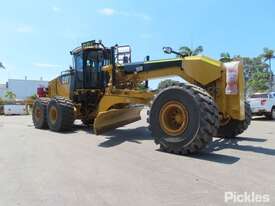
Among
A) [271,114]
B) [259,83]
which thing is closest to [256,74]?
[259,83]

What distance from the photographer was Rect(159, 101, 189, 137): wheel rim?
8.69 m

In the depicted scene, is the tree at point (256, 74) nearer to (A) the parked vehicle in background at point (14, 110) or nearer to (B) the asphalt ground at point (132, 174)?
(A) the parked vehicle in background at point (14, 110)

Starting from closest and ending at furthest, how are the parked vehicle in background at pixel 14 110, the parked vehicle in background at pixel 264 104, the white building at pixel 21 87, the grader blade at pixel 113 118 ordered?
the grader blade at pixel 113 118, the parked vehicle in background at pixel 264 104, the parked vehicle in background at pixel 14 110, the white building at pixel 21 87

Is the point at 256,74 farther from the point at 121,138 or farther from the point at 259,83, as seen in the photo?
the point at 121,138

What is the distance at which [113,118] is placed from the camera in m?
12.4

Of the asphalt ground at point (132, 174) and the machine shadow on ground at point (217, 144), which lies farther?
the machine shadow on ground at point (217, 144)

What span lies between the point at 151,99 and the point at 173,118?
2341 millimetres

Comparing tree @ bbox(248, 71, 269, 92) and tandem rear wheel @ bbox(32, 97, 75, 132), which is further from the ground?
tree @ bbox(248, 71, 269, 92)

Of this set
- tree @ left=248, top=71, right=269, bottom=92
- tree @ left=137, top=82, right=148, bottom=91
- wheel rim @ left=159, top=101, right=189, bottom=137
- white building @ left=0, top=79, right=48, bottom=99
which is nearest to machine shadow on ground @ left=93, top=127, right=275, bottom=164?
wheel rim @ left=159, top=101, right=189, bottom=137

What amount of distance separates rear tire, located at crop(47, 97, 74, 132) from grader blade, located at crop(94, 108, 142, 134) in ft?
7.25

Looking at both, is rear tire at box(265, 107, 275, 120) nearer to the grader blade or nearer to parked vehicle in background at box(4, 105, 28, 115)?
the grader blade

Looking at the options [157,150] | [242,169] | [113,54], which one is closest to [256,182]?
[242,169]

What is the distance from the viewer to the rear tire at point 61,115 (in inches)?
551

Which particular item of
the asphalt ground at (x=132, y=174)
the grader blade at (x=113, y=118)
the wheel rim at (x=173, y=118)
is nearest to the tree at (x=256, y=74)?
the grader blade at (x=113, y=118)
